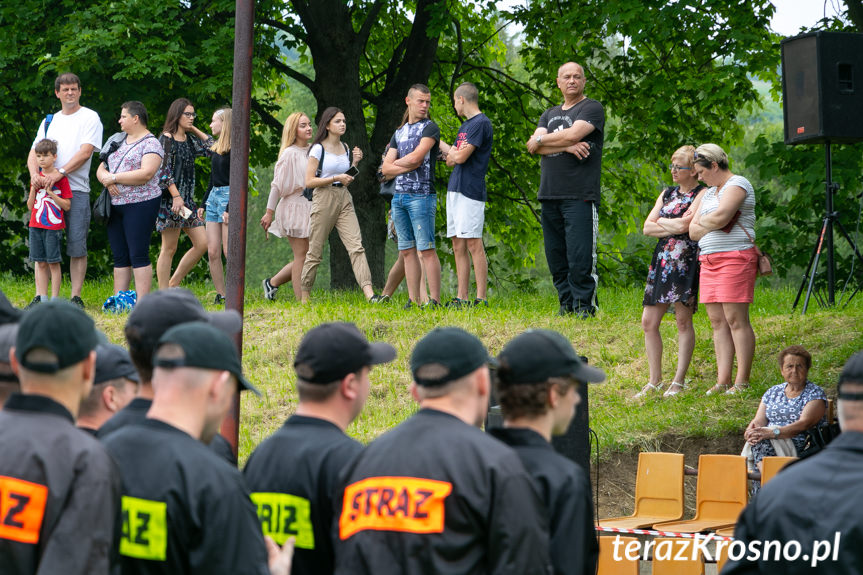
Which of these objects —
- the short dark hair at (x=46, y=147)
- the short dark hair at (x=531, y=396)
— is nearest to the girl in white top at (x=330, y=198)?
the short dark hair at (x=46, y=147)

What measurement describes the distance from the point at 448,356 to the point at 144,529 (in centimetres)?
103

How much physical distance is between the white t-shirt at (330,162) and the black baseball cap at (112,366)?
8031 millimetres

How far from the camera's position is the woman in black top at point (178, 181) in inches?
462

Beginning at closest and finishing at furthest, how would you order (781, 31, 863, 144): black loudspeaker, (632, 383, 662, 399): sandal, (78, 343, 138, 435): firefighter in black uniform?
(78, 343, 138, 435): firefighter in black uniform < (632, 383, 662, 399): sandal < (781, 31, 863, 144): black loudspeaker

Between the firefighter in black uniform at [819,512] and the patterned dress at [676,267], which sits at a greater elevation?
the patterned dress at [676,267]

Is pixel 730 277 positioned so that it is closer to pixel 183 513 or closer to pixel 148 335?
pixel 148 335

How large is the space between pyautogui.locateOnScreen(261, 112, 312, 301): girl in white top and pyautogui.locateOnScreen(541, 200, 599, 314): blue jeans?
→ 2810 millimetres

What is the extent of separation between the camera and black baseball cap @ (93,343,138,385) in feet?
12.6

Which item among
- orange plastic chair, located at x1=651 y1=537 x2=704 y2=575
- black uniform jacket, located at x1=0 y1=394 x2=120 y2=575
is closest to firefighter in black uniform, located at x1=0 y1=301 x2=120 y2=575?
black uniform jacket, located at x1=0 y1=394 x2=120 y2=575

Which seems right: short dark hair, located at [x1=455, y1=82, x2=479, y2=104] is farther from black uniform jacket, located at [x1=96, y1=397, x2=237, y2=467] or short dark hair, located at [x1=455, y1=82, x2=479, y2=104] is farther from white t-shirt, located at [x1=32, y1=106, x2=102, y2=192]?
black uniform jacket, located at [x1=96, y1=397, x2=237, y2=467]

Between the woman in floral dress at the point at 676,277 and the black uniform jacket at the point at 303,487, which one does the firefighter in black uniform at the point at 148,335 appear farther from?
the woman in floral dress at the point at 676,277

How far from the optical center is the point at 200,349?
3279 millimetres

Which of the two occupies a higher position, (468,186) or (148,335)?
(468,186)

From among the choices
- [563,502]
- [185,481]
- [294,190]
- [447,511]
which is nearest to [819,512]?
[563,502]
